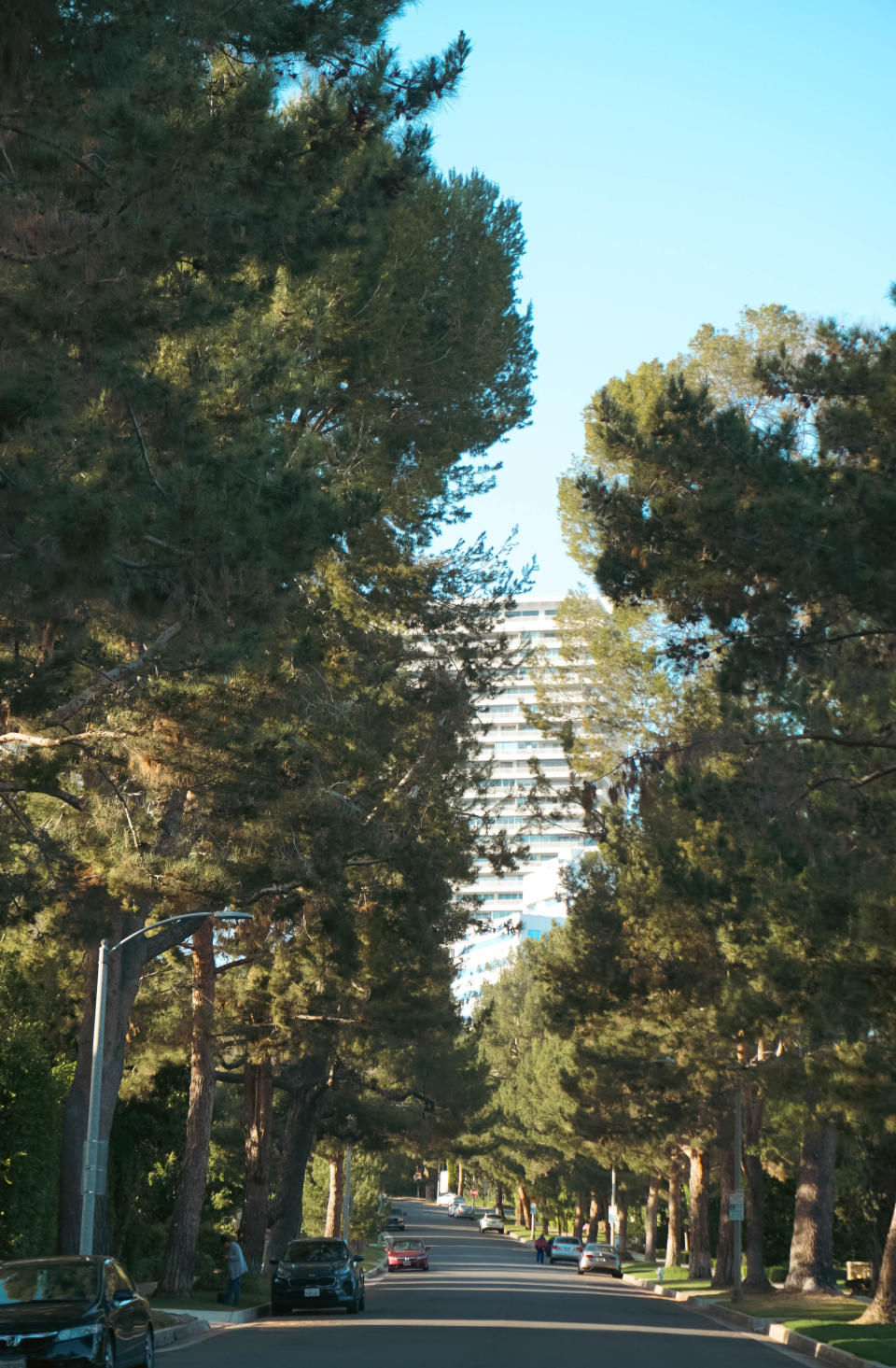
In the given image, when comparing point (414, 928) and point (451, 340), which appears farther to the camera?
point (414, 928)

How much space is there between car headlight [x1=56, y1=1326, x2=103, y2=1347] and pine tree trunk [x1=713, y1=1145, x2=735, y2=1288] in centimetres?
3194

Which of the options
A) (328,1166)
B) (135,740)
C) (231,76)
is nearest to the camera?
(231,76)

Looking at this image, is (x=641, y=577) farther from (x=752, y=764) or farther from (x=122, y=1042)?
(x=122, y=1042)

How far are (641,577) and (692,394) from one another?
2.32 m

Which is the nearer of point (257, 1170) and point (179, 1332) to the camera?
point (179, 1332)

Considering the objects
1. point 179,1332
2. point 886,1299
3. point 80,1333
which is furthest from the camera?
point 886,1299

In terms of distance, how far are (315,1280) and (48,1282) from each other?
16.4 metres

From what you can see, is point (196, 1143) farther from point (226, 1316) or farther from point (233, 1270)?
point (226, 1316)

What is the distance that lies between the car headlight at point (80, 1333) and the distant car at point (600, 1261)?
4965 cm

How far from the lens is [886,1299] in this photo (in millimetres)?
29828

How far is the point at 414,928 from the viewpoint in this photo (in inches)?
1137

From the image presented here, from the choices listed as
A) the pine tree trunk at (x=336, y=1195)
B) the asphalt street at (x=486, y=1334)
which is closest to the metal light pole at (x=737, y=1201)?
the asphalt street at (x=486, y=1334)

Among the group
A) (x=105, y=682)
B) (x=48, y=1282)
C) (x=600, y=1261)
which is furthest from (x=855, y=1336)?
(x=600, y=1261)

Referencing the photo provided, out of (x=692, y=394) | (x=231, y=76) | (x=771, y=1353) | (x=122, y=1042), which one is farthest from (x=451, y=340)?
(x=771, y=1353)
